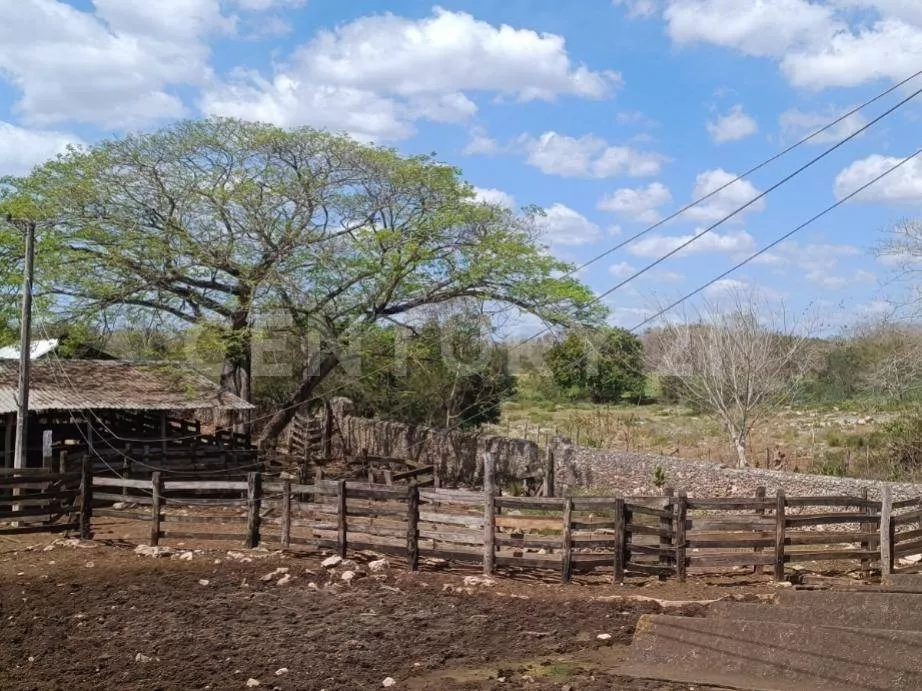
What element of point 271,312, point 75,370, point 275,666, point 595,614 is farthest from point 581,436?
point 275,666

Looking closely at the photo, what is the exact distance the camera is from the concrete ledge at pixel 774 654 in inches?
263

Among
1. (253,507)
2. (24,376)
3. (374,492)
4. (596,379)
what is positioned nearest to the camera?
(374,492)

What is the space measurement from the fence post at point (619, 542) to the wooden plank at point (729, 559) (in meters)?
0.97

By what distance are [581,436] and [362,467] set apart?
29.1 feet

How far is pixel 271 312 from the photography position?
2370cm

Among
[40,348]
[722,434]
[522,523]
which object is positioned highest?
[40,348]

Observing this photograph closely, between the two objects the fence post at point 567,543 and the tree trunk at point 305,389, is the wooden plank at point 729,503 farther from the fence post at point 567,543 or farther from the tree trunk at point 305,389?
the tree trunk at point 305,389

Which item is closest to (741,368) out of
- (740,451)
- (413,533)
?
(740,451)

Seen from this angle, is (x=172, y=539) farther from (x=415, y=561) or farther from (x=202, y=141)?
(x=202, y=141)

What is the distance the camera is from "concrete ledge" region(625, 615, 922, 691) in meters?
6.67

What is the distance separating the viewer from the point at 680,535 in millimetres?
12297

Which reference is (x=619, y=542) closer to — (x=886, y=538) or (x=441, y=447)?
(x=886, y=538)

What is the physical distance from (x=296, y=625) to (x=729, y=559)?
582cm

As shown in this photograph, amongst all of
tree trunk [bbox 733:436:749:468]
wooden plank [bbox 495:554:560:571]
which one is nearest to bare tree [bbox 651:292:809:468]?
tree trunk [bbox 733:436:749:468]
